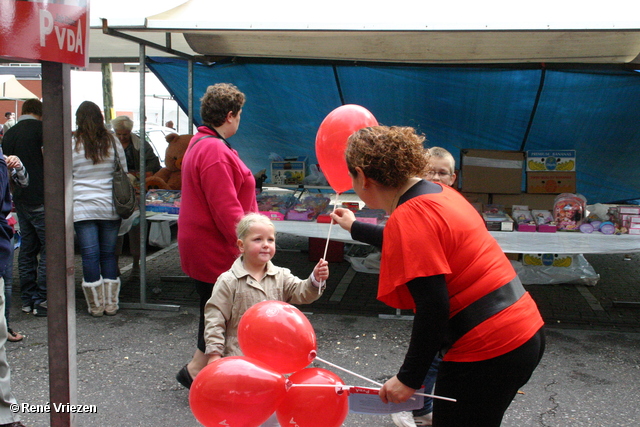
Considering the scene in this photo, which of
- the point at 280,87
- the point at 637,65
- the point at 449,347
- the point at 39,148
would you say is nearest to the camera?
the point at 449,347

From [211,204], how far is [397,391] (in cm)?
164

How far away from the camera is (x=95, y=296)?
5062 mm

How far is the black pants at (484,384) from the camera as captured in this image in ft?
5.97

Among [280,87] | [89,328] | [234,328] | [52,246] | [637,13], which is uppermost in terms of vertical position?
[637,13]

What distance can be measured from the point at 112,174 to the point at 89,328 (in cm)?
131

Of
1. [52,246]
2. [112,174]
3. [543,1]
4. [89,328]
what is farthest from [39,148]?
[543,1]

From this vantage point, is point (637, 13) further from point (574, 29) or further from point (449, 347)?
point (449, 347)

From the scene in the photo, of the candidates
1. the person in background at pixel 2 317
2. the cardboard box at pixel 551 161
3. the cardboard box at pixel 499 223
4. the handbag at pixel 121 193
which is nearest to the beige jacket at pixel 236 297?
the person in background at pixel 2 317

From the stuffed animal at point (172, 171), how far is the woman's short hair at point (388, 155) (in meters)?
4.64

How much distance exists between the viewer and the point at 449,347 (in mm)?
1840

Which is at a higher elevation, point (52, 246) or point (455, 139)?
point (455, 139)

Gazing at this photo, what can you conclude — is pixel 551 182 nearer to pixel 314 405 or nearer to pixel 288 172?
pixel 288 172

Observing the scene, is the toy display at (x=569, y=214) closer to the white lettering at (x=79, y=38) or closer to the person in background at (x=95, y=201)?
the person in background at (x=95, y=201)

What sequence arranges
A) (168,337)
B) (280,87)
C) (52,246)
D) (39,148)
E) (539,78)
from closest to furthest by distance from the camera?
1. (52,246)
2. (168,337)
3. (39,148)
4. (539,78)
5. (280,87)
